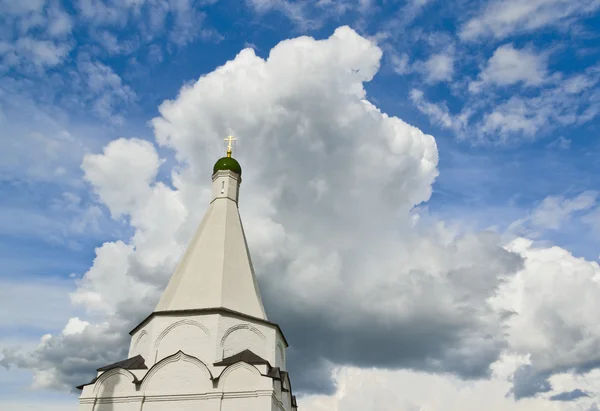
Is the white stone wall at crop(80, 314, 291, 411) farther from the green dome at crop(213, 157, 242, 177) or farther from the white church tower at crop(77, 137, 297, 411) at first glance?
the green dome at crop(213, 157, 242, 177)

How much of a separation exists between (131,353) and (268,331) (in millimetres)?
4803

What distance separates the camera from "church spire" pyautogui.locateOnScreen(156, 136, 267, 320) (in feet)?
56.3

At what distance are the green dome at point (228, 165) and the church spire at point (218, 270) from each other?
862mm

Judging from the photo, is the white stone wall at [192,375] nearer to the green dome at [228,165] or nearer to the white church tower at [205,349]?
the white church tower at [205,349]

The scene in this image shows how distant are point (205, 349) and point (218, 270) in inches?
118

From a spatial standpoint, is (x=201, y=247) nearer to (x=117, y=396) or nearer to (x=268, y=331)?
(x=268, y=331)

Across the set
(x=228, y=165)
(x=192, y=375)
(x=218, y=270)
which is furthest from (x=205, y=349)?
(x=228, y=165)

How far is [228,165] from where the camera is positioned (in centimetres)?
2203

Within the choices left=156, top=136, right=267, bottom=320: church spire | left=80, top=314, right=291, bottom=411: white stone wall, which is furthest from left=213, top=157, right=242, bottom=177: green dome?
left=80, top=314, right=291, bottom=411: white stone wall

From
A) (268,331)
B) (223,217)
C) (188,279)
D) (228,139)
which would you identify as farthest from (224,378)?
(228,139)

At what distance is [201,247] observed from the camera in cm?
1903

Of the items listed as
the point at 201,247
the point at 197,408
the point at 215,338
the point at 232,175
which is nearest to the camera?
the point at 197,408

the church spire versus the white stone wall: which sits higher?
the church spire

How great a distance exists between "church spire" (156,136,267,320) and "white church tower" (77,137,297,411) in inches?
1.5
